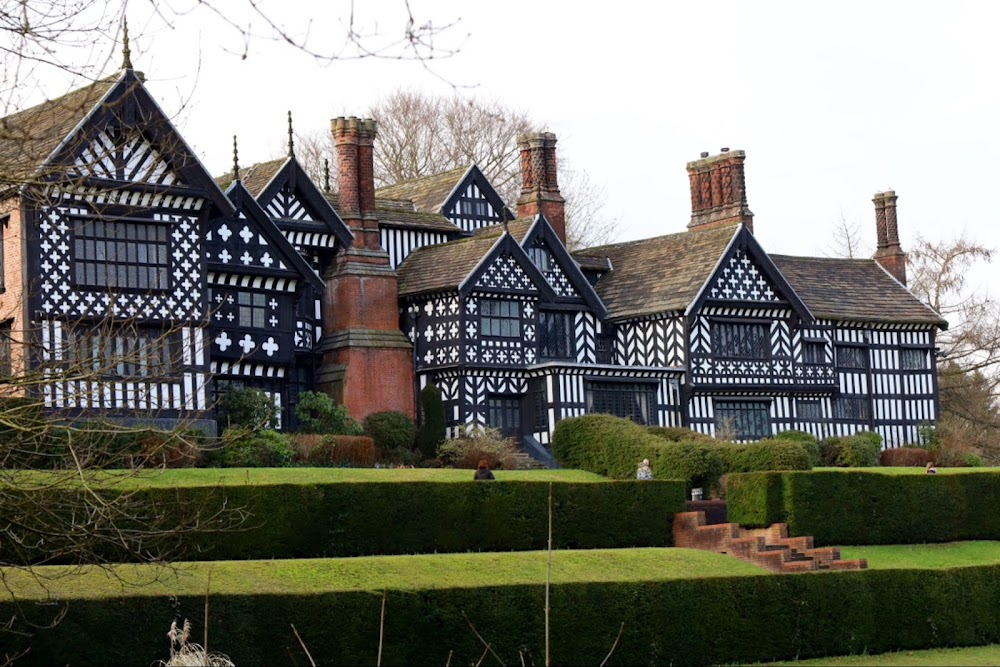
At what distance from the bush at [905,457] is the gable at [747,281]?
14.1ft

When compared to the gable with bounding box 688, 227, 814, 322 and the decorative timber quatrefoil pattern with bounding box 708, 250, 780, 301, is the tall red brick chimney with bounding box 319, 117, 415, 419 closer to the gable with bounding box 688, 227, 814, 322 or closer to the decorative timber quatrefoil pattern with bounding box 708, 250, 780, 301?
the gable with bounding box 688, 227, 814, 322

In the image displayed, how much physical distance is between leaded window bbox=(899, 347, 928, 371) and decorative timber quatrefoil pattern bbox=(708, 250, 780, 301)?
5.86 meters

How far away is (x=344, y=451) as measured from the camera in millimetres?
34875

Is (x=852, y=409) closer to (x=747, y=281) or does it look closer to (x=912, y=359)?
(x=912, y=359)

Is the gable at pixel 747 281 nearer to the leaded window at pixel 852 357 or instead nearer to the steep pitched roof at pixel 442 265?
the leaded window at pixel 852 357

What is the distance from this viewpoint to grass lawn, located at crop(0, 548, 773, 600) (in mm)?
18797

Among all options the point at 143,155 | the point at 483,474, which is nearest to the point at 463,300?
the point at 143,155

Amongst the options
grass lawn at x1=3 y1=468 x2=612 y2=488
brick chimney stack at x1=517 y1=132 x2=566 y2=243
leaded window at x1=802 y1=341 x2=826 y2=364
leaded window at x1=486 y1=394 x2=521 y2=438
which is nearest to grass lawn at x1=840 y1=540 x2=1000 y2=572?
grass lawn at x1=3 y1=468 x2=612 y2=488

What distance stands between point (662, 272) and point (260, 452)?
1651cm

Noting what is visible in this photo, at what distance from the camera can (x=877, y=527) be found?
32281 mm

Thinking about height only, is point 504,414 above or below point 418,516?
above

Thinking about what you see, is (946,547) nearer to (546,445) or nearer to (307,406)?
(546,445)

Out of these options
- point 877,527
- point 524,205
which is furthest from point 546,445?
point 877,527

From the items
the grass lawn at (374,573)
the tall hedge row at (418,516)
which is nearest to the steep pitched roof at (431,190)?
the tall hedge row at (418,516)
